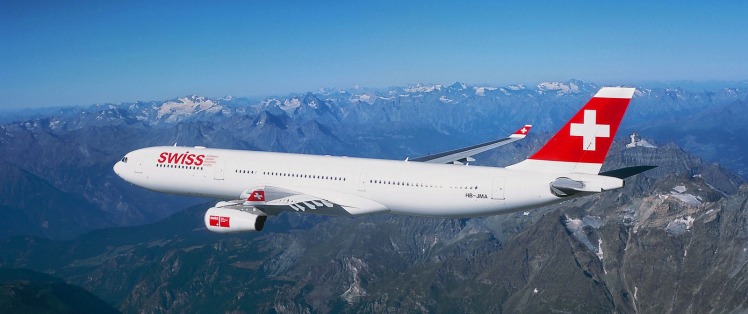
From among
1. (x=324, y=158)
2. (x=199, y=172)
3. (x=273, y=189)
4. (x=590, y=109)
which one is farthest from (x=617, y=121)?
(x=199, y=172)

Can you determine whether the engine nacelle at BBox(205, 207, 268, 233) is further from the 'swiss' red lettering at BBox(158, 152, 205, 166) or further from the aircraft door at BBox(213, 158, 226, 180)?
the 'swiss' red lettering at BBox(158, 152, 205, 166)

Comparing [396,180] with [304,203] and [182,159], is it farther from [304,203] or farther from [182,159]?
[182,159]

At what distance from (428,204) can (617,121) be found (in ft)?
53.0

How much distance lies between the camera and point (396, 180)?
48.2 meters

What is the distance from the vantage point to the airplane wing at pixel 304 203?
48.2 metres

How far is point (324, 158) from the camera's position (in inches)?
2100

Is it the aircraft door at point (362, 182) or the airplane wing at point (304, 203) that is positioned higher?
the aircraft door at point (362, 182)

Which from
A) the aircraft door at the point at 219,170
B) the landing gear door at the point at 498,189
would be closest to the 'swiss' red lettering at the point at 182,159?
the aircraft door at the point at 219,170

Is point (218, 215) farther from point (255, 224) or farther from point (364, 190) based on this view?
point (364, 190)

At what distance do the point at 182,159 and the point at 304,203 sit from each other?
1751cm

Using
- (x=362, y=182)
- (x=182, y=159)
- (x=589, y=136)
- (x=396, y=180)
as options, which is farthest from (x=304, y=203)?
(x=589, y=136)

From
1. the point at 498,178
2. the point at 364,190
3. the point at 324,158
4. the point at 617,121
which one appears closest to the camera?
the point at 617,121

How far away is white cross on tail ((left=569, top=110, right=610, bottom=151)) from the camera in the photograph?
4266 centimetres

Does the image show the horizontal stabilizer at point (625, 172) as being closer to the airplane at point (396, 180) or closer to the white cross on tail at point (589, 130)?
the airplane at point (396, 180)
